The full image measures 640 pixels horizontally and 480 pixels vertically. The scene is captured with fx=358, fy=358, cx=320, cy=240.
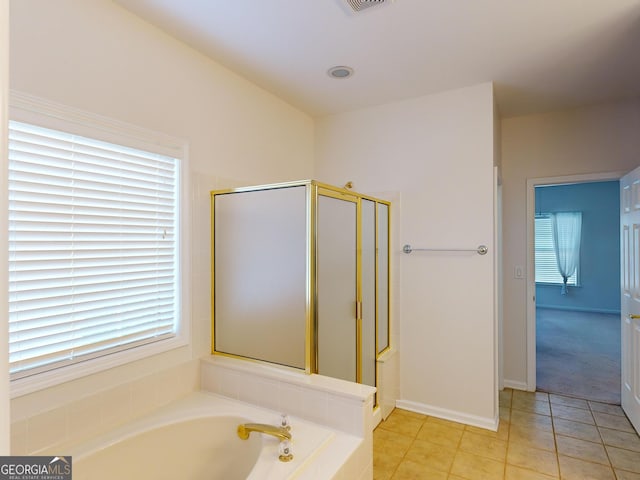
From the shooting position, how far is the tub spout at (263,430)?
1.60 m

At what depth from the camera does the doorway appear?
4.12 metres

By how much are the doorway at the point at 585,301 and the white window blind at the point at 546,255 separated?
1.2 inches

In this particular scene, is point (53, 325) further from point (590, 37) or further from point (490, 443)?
point (590, 37)

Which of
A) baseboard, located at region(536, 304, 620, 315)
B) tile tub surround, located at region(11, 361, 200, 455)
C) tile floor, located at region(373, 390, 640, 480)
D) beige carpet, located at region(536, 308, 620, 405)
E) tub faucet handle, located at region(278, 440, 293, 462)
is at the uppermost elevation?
tile tub surround, located at region(11, 361, 200, 455)

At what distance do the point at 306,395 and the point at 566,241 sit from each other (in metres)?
7.34

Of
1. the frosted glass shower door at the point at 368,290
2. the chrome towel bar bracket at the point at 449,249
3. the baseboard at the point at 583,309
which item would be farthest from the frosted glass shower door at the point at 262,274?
the baseboard at the point at 583,309

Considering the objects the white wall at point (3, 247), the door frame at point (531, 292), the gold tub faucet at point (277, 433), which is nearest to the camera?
the white wall at point (3, 247)

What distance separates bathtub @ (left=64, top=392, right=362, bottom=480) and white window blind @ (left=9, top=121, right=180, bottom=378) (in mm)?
408

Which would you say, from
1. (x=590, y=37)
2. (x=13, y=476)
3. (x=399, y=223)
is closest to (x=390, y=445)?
(x=399, y=223)

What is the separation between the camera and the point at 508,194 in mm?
3494

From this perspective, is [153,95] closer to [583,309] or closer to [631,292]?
[631,292]

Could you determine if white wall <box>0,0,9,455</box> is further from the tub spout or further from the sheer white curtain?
the sheer white curtain

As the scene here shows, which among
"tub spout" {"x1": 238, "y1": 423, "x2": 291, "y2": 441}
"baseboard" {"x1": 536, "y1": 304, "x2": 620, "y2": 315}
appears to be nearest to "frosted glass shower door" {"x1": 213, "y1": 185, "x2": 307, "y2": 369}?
"tub spout" {"x1": 238, "y1": 423, "x2": 291, "y2": 441}

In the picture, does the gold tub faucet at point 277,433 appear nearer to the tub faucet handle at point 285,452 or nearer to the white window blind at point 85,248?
the tub faucet handle at point 285,452
